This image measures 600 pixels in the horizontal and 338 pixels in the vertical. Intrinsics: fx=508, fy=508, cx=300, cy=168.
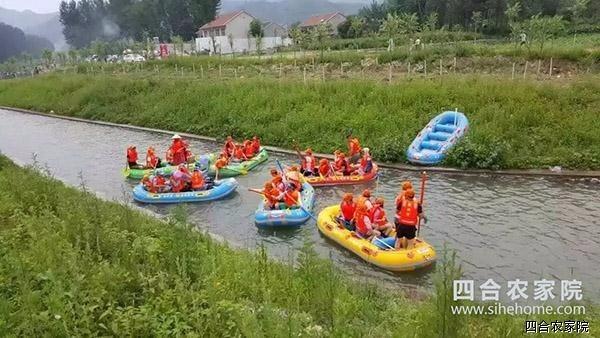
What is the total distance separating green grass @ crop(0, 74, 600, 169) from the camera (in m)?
17.2

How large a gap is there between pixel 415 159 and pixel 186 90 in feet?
53.7

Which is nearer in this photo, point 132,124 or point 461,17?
point 132,124

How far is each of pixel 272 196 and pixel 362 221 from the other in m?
3.01

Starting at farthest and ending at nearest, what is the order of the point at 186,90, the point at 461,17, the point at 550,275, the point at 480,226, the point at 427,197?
the point at 461,17 → the point at 186,90 → the point at 427,197 → the point at 480,226 → the point at 550,275

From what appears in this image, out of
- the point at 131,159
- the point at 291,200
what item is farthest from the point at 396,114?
the point at 131,159

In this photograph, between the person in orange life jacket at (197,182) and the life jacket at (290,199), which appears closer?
the life jacket at (290,199)

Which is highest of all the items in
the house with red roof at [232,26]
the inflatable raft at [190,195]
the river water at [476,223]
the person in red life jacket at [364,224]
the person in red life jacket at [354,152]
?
the house with red roof at [232,26]

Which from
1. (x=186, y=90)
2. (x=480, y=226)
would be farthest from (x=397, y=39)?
(x=480, y=226)

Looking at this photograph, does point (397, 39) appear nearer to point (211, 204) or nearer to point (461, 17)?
point (461, 17)

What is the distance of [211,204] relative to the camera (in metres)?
15.0

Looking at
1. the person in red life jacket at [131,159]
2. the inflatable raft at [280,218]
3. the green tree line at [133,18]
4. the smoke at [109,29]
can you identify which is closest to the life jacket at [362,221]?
the inflatable raft at [280,218]

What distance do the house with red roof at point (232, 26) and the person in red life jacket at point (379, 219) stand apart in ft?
212

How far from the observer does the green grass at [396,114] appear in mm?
17156

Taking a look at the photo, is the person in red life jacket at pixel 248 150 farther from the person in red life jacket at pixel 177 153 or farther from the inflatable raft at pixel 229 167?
the person in red life jacket at pixel 177 153
